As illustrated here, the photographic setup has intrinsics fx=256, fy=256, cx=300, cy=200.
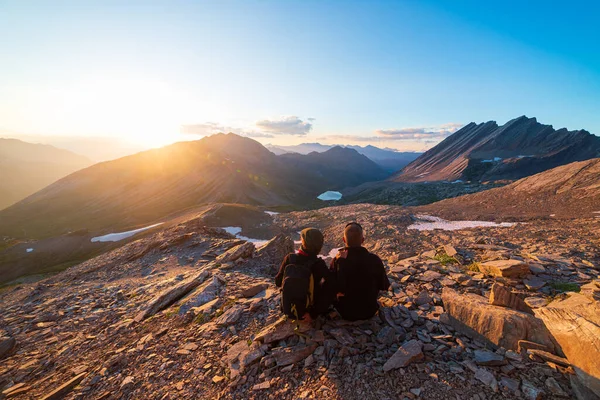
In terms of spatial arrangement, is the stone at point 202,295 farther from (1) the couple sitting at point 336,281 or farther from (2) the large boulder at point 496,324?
(2) the large boulder at point 496,324

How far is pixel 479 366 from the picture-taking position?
4.65m

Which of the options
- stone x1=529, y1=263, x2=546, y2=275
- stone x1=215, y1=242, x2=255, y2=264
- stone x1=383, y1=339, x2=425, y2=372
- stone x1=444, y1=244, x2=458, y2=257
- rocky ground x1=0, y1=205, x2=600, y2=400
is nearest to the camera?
rocky ground x1=0, y1=205, x2=600, y2=400

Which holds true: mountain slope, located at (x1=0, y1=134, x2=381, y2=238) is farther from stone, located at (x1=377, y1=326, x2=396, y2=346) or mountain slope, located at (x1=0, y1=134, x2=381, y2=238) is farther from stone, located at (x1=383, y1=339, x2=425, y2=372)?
stone, located at (x1=383, y1=339, x2=425, y2=372)

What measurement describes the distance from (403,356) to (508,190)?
48445 mm

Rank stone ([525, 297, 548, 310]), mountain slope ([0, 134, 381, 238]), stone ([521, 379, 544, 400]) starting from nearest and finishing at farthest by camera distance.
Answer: stone ([521, 379, 544, 400]) < stone ([525, 297, 548, 310]) < mountain slope ([0, 134, 381, 238])

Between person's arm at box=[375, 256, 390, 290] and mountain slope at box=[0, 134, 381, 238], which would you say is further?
mountain slope at box=[0, 134, 381, 238]

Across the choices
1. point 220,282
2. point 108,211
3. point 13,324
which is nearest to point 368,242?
point 220,282

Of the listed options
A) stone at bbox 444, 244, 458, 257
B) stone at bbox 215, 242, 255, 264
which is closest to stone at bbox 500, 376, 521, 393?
stone at bbox 444, 244, 458, 257

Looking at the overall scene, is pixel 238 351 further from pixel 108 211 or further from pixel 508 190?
pixel 108 211

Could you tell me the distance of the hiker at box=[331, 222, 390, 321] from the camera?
5762 millimetres

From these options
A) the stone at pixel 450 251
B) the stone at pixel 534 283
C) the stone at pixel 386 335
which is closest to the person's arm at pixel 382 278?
the stone at pixel 386 335

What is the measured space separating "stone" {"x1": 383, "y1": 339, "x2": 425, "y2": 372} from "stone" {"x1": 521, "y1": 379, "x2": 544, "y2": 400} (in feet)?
4.88

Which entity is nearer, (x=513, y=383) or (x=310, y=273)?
(x=513, y=383)

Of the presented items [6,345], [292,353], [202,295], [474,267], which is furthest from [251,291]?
[6,345]
